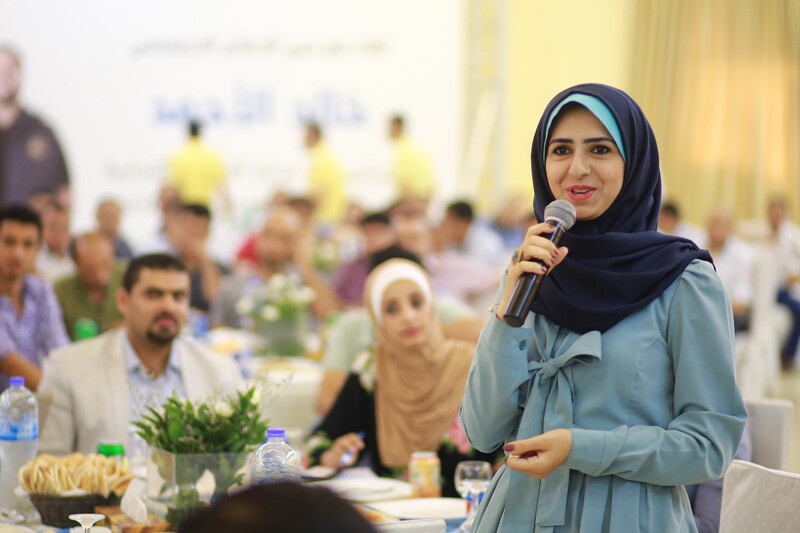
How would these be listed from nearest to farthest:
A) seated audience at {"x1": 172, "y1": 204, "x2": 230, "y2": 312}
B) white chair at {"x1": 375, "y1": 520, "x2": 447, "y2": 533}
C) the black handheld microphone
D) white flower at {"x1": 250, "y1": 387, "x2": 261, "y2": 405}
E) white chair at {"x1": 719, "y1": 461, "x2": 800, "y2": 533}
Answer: the black handheld microphone
white chair at {"x1": 375, "y1": 520, "x2": 447, "y2": 533}
white chair at {"x1": 719, "y1": 461, "x2": 800, "y2": 533}
white flower at {"x1": 250, "y1": 387, "x2": 261, "y2": 405}
seated audience at {"x1": 172, "y1": 204, "x2": 230, "y2": 312}

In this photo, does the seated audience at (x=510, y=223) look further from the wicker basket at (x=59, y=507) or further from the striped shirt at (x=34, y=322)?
the wicker basket at (x=59, y=507)

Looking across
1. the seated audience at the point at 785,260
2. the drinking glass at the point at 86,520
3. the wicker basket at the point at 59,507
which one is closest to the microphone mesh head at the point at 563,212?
the drinking glass at the point at 86,520

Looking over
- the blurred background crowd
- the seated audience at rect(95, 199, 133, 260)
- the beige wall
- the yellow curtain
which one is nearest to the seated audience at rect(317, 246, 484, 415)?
the blurred background crowd

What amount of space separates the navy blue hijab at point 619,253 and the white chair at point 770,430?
148 centimetres

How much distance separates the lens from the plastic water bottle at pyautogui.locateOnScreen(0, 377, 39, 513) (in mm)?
2631

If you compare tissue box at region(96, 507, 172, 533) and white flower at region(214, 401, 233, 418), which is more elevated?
white flower at region(214, 401, 233, 418)

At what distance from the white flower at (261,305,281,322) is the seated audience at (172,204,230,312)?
1.66 metres

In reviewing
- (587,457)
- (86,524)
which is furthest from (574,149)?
(86,524)

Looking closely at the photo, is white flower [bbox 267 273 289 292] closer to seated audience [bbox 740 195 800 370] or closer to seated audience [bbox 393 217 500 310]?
seated audience [bbox 393 217 500 310]

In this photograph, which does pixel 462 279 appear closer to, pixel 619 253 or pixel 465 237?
pixel 465 237

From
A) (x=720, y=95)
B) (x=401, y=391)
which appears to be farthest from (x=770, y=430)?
(x=720, y=95)

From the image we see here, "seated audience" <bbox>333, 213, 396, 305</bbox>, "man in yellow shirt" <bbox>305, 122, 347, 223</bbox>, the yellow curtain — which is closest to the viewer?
"seated audience" <bbox>333, 213, 396, 305</bbox>

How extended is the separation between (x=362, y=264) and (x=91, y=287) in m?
2.16

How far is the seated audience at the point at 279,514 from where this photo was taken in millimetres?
792
